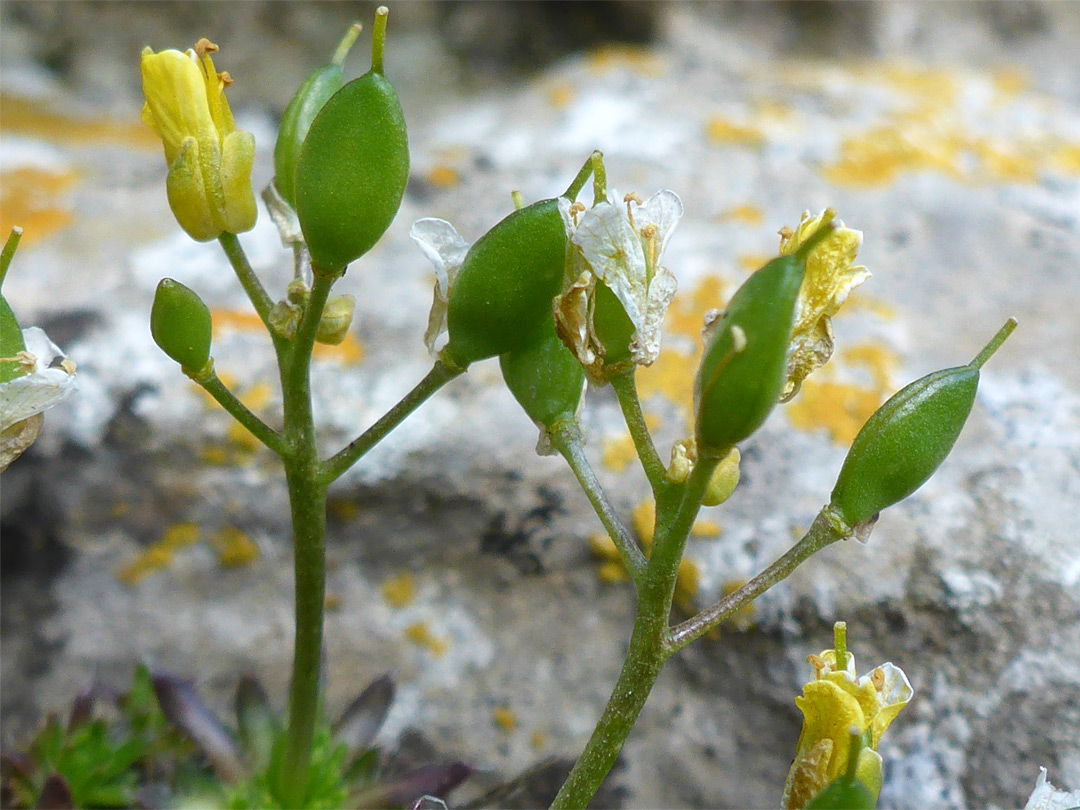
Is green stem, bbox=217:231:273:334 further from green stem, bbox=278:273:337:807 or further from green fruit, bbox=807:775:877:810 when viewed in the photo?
green fruit, bbox=807:775:877:810

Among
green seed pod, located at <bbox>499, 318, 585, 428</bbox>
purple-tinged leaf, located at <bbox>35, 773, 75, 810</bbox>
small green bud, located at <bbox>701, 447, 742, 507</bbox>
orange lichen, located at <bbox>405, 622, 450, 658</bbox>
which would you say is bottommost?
orange lichen, located at <bbox>405, 622, 450, 658</bbox>

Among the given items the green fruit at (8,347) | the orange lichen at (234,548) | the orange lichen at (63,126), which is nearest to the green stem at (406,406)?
the green fruit at (8,347)

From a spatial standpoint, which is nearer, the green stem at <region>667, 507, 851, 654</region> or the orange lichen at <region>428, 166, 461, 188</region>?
the green stem at <region>667, 507, 851, 654</region>

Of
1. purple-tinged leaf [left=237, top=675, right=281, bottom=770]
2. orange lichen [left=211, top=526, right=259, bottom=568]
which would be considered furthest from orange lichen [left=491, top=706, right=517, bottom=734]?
orange lichen [left=211, top=526, right=259, bottom=568]

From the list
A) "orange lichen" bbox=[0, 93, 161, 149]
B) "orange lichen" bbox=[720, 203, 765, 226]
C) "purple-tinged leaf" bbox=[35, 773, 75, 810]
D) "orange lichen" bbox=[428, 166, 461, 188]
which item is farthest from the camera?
"orange lichen" bbox=[0, 93, 161, 149]

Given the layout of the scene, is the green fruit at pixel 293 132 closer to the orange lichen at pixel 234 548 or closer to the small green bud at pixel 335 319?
the small green bud at pixel 335 319

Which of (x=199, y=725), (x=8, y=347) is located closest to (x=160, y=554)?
(x=199, y=725)

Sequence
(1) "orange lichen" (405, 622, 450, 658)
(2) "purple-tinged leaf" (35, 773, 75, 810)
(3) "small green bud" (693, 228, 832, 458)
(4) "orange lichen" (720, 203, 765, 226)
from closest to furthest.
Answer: (3) "small green bud" (693, 228, 832, 458), (2) "purple-tinged leaf" (35, 773, 75, 810), (1) "orange lichen" (405, 622, 450, 658), (4) "orange lichen" (720, 203, 765, 226)
